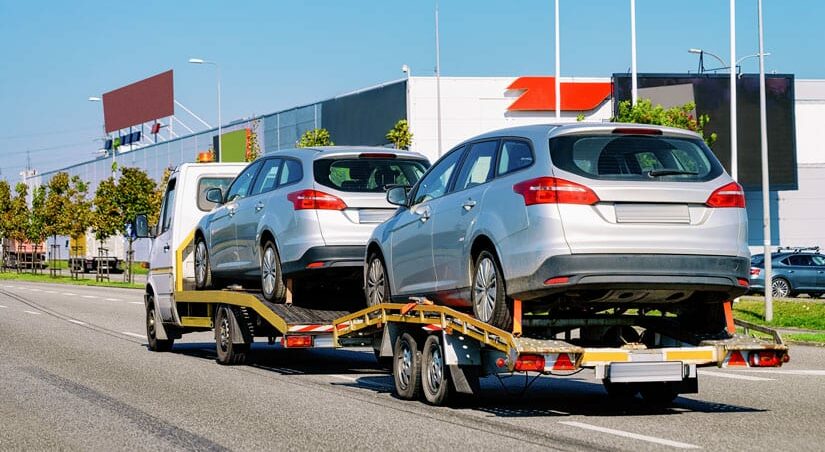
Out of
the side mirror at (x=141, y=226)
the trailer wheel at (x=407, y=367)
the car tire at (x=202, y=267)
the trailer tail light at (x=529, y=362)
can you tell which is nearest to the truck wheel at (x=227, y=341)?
the car tire at (x=202, y=267)

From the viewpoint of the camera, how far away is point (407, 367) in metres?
11.3

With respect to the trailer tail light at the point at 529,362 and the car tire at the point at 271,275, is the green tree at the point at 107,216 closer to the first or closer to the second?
the car tire at the point at 271,275

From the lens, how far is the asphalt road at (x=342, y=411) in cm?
876

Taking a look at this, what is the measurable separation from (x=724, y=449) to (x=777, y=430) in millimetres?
1252

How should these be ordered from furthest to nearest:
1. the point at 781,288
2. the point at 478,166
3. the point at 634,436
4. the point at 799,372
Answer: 1. the point at 781,288
2. the point at 799,372
3. the point at 478,166
4. the point at 634,436

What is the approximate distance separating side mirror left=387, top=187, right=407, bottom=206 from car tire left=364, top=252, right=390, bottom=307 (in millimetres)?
679

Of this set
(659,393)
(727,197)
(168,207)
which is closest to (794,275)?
(168,207)

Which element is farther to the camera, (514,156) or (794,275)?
(794,275)

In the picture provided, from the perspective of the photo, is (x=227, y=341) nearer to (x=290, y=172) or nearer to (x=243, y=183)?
(x=243, y=183)

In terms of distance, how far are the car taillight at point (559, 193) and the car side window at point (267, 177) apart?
18.2 ft

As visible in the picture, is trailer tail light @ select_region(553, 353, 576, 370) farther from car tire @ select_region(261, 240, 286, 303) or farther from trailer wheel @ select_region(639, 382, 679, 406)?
car tire @ select_region(261, 240, 286, 303)

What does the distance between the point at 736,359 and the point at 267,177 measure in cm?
656

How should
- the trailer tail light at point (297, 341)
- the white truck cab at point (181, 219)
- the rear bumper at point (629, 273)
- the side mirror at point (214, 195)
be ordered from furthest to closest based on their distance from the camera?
1. the white truck cab at point (181, 219)
2. the side mirror at point (214, 195)
3. the trailer tail light at point (297, 341)
4. the rear bumper at point (629, 273)

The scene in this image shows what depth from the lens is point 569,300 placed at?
951cm
